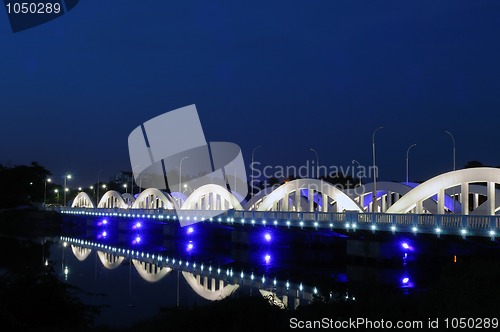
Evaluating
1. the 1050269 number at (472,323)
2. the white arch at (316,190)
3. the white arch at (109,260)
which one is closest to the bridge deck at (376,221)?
the white arch at (316,190)

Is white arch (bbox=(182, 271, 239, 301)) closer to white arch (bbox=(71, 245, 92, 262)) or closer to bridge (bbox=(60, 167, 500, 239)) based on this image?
bridge (bbox=(60, 167, 500, 239))

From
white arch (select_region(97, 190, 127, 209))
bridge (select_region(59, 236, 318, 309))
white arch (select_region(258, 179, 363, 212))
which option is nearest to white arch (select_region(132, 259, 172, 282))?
bridge (select_region(59, 236, 318, 309))

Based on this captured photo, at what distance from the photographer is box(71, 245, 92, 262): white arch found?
5539 cm

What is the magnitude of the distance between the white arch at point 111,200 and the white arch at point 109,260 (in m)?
40.5

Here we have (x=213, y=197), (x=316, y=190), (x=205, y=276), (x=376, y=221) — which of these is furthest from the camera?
(x=213, y=197)

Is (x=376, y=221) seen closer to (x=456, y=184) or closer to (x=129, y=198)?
(x=456, y=184)

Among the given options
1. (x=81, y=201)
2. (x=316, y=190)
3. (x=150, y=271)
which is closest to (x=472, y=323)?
(x=150, y=271)

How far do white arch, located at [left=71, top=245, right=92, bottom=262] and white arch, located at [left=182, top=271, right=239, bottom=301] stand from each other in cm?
1693

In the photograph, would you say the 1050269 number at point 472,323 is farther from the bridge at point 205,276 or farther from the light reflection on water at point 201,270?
the bridge at point 205,276

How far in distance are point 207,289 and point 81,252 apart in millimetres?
28371

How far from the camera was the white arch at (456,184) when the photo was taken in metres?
37.2

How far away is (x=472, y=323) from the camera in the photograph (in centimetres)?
1302

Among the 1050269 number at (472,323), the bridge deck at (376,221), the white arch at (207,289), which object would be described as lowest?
the white arch at (207,289)

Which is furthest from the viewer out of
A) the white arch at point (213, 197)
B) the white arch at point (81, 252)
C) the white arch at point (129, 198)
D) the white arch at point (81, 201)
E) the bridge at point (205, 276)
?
the white arch at point (81, 201)
